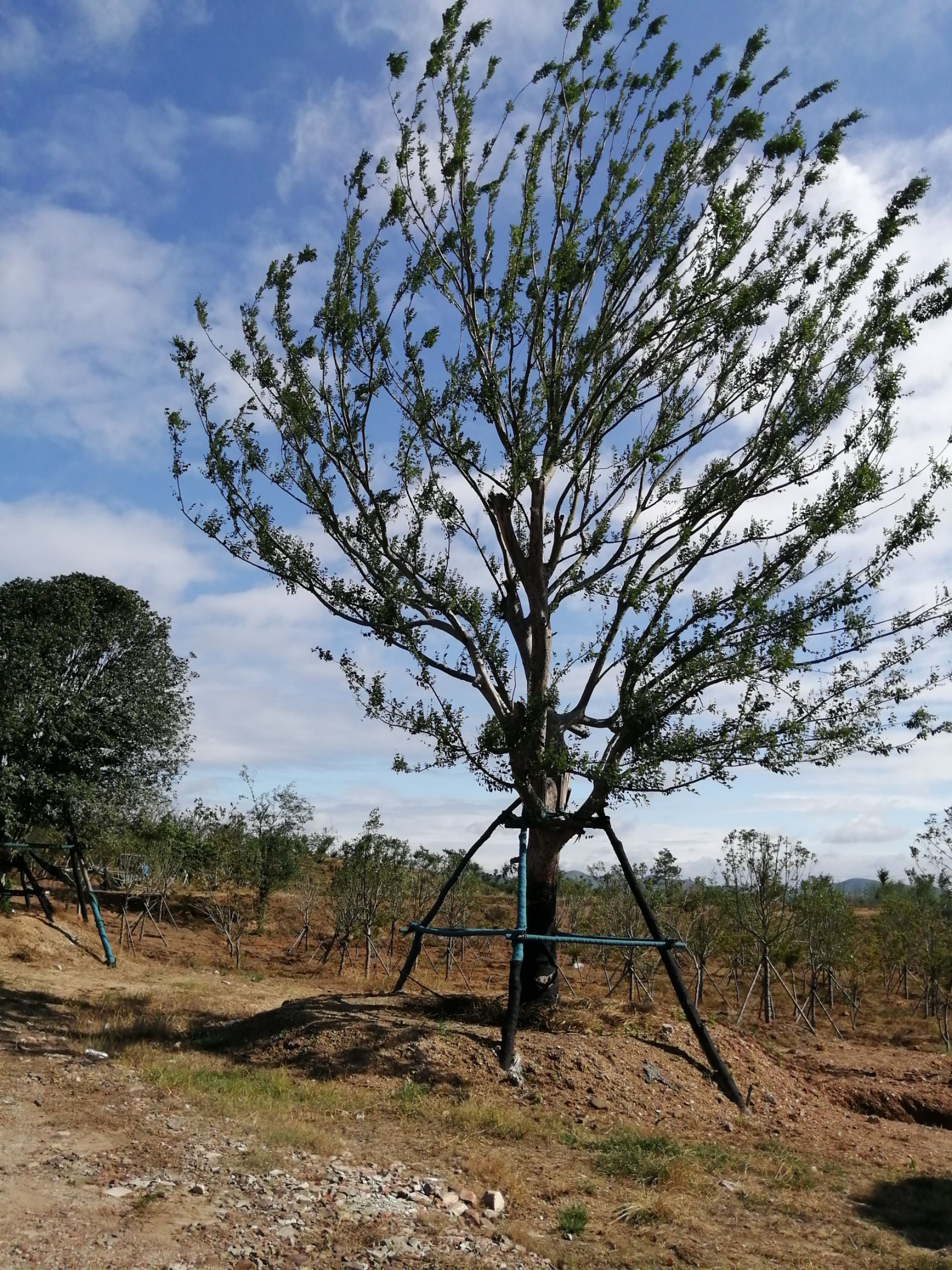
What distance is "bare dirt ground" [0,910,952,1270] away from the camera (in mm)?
6000

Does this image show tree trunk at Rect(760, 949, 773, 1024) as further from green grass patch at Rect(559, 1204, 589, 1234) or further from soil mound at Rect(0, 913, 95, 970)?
green grass patch at Rect(559, 1204, 589, 1234)

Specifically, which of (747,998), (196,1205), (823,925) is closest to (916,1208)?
(196,1205)

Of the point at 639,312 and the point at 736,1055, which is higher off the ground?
the point at 639,312

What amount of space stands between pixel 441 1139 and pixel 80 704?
1398 centimetres

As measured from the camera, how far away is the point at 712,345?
44.3 feet

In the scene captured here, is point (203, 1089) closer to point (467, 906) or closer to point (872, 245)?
point (872, 245)

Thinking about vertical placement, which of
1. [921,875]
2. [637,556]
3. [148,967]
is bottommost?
[148,967]

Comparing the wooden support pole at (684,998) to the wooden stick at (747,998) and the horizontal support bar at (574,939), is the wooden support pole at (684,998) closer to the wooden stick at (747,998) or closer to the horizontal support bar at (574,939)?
the horizontal support bar at (574,939)

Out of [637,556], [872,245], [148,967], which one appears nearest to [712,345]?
[872,245]

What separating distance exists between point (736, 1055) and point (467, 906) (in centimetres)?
2373

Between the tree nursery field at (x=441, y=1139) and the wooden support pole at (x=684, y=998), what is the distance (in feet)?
0.65

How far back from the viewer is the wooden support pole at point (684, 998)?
1124cm

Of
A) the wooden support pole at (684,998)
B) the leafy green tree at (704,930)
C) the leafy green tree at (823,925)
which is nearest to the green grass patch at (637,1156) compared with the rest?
the wooden support pole at (684,998)

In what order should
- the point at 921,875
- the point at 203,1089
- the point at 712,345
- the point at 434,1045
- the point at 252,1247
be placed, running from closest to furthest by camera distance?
the point at 252,1247, the point at 203,1089, the point at 434,1045, the point at 712,345, the point at 921,875
